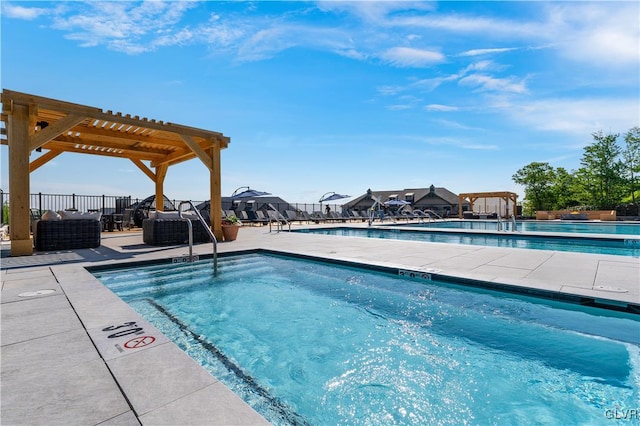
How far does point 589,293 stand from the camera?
299cm

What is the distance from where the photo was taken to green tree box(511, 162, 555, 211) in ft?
98.2

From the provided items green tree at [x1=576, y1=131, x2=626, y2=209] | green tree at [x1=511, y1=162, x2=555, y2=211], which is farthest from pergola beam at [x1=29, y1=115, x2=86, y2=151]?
green tree at [x1=511, y1=162, x2=555, y2=211]

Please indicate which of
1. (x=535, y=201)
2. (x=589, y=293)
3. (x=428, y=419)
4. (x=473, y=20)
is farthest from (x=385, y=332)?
(x=535, y=201)

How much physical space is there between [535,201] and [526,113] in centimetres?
2207

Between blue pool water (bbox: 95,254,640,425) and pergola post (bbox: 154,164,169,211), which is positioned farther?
pergola post (bbox: 154,164,169,211)

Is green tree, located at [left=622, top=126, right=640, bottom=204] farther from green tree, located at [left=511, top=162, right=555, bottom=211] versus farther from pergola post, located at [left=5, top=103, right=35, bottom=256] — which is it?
pergola post, located at [left=5, top=103, right=35, bottom=256]

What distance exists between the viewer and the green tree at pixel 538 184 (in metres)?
29.9

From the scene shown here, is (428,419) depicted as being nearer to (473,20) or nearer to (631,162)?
(473,20)

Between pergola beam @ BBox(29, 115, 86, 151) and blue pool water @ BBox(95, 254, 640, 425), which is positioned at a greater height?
pergola beam @ BBox(29, 115, 86, 151)

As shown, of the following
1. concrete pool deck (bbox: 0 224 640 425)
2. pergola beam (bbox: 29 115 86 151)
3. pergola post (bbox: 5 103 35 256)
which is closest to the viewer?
concrete pool deck (bbox: 0 224 640 425)

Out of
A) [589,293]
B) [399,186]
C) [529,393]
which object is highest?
[399,186]

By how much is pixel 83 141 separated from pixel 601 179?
1428 inches

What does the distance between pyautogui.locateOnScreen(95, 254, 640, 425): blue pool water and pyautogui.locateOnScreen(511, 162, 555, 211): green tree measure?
33.4 m

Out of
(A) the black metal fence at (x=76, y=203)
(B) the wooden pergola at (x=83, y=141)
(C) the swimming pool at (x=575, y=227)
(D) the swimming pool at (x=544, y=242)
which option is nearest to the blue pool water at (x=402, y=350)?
(B) the wooden pergola at (x=83, y=141)
